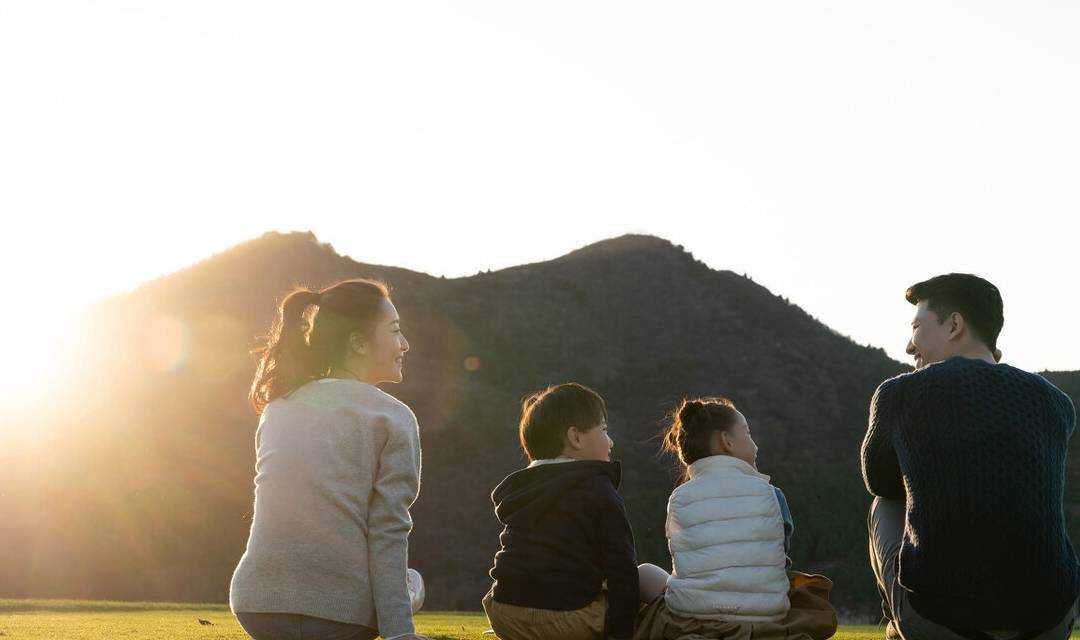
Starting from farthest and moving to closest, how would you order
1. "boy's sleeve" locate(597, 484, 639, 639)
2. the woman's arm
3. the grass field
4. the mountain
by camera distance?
the mountain
the grass field
"boy's sleeve" locate(597, 484, 639, 639)
the woman's arm

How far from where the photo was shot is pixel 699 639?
4.91 meters

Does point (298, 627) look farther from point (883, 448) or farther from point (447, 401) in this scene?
point (447, 401)

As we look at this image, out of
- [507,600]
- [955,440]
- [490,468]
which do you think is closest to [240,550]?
[490,468]

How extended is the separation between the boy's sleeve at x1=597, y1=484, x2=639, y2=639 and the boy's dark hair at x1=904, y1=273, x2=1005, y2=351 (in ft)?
5.25

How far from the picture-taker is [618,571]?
196 inches

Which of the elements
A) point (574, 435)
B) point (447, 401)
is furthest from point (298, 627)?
point (447, 401)

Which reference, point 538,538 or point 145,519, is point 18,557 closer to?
point 145,519

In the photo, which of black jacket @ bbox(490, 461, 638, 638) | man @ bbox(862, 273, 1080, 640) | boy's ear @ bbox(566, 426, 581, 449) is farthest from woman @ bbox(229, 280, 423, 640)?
man @ bbox(862, 273, 1080, 640)

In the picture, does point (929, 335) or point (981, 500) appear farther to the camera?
point (929, 335)

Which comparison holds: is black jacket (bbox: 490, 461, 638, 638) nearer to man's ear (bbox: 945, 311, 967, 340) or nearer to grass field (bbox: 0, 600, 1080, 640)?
man's ear (bbox: 945, 311, 967, 340)

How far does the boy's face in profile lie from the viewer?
533cm

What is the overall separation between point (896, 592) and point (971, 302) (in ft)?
3.61

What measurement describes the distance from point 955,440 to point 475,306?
43.9 metres

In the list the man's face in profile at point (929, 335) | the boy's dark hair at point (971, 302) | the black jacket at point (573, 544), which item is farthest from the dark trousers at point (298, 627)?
the boy's dark hair at point (971, 302)
